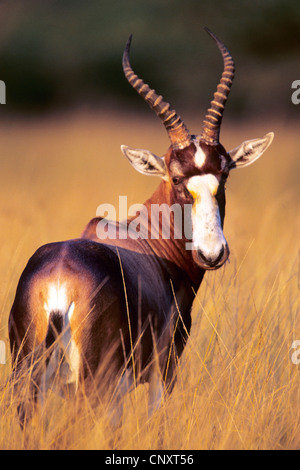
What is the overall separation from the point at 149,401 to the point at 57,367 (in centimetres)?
131

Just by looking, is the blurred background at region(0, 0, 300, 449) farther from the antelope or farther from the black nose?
the black nose

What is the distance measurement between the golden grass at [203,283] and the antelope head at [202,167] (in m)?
0.42

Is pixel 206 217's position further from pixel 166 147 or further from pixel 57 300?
pixel 166 147

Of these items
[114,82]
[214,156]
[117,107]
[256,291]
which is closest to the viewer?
[214,156]

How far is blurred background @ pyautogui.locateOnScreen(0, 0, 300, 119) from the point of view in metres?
29.0

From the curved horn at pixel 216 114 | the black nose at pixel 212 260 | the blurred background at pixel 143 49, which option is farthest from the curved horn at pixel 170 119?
the blurred background at pixel 143 49

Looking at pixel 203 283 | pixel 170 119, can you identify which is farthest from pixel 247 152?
pixel 203 283

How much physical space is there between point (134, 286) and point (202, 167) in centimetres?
122

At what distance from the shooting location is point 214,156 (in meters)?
5.97

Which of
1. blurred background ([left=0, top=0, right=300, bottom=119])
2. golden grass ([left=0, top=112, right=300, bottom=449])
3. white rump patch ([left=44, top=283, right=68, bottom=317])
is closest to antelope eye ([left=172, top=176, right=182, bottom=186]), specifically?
golden grass ([left=0, top=112, right=300, bottom=449])

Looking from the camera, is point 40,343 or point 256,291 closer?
point 40,343

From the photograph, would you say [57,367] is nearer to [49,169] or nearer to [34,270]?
[34,270]
